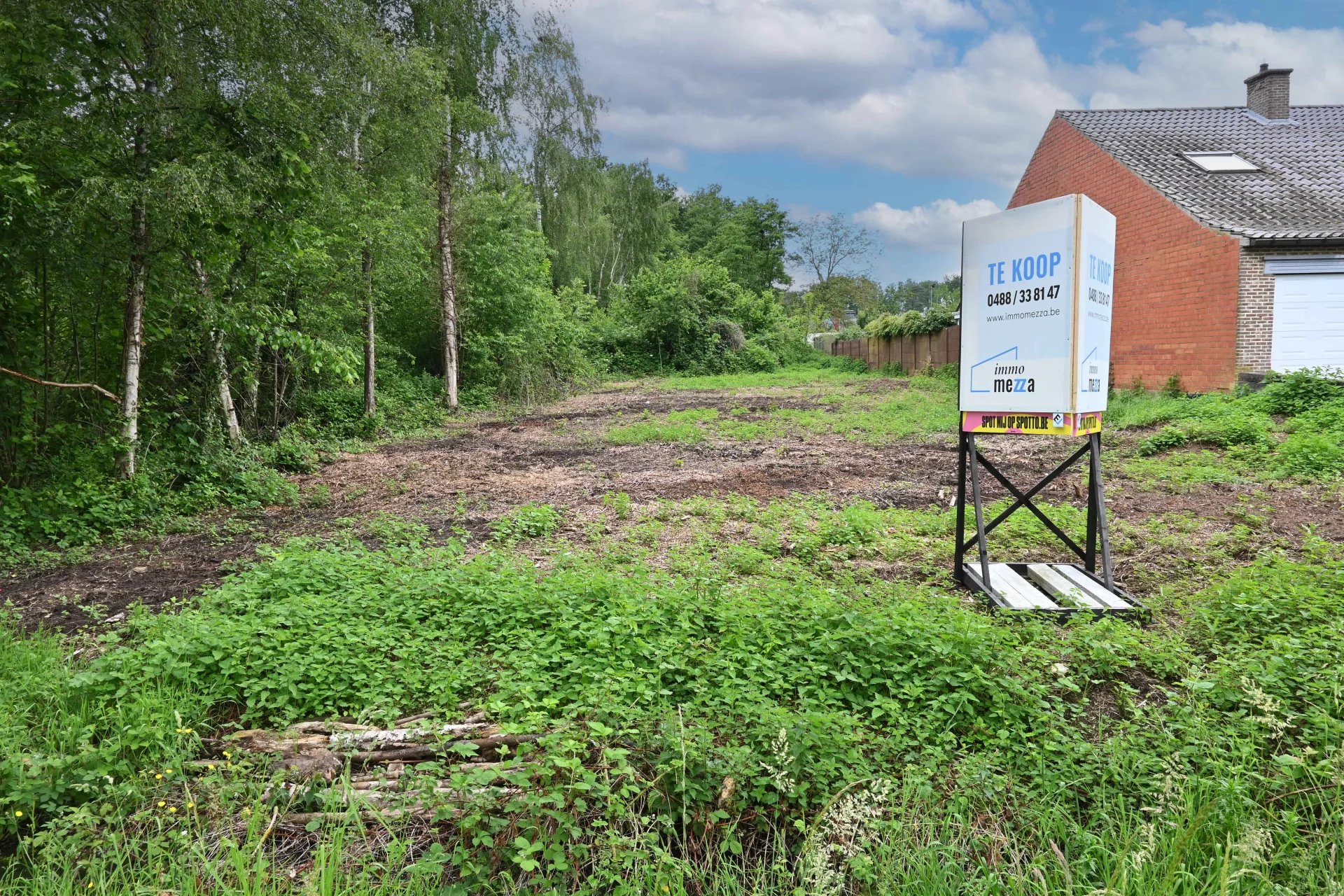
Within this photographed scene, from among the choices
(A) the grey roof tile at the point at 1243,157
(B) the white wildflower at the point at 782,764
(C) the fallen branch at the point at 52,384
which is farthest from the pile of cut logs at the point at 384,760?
(A) the grey roof tile at the point at 1243,157

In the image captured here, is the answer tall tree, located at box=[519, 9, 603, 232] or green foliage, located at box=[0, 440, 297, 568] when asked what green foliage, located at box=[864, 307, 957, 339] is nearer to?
tall tree, located at box=[519, 9, 603, 232]

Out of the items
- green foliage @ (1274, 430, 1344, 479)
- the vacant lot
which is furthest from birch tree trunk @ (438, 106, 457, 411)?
green foliage @ (1274, 430, 1344, 479)

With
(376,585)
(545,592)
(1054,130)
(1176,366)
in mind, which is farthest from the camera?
(1054,130)

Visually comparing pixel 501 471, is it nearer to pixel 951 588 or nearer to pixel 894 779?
pixel 951 588

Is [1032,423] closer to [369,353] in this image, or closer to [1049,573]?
[1049,573]

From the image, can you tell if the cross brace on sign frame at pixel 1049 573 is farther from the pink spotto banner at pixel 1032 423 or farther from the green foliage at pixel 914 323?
the green foliage at pixel 914 323

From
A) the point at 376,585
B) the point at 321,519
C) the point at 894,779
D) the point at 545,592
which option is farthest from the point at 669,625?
→ the point at 321,519

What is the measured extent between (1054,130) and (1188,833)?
22.1 metres

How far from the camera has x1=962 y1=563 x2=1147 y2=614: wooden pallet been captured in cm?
459

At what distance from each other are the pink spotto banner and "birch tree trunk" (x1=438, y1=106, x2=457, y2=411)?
48.0 ft

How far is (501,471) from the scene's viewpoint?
10.9m

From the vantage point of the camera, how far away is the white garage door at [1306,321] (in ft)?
45.3

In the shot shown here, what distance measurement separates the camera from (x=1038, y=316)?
486 cm

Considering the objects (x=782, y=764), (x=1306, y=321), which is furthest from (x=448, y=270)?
(x=1306, y=321)
